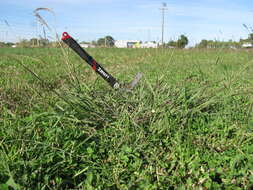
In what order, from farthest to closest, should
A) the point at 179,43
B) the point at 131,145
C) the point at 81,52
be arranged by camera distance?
the point at 179,43 < the point at 81,52 < the point at 131,145

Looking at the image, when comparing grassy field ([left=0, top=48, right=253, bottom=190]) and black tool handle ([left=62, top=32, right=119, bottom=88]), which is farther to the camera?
black tool handle ([left=62, top=32, right=119, bottom=88])

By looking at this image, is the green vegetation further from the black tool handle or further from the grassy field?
the black tool handle

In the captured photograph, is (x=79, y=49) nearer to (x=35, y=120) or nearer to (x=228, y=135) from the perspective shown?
(x=35, y=120)

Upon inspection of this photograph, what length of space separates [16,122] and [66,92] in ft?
1.58

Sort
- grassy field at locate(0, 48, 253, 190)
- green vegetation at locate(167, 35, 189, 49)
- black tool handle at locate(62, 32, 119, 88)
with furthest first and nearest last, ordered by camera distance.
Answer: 1. green vegetation at locate(167, 35, 189, 49)
2. black tool handle at locate(62, 32, 119, 88)
3. grassy field at locate(0, 48, 253, 190)

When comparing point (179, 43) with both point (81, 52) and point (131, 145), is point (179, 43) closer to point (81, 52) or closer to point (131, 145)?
point (81, 52)

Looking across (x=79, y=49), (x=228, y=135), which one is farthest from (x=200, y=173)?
(x=79, y=49)

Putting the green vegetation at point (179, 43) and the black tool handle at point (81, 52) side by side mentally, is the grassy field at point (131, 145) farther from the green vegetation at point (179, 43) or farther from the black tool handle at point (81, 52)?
the green vegetation at point (179, 43)

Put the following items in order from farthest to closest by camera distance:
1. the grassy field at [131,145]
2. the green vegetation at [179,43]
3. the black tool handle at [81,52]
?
the green vegetation at [179,43] → the black tool handle at [81,52] → the grassy field at [131,145]

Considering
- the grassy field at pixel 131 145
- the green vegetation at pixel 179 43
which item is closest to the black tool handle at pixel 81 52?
the grassy field at pixel 131 145

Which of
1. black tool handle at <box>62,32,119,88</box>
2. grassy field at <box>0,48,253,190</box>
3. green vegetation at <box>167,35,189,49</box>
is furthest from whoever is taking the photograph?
green vegetation at <box>167,35,189,49</box>

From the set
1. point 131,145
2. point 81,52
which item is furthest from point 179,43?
point 131,145

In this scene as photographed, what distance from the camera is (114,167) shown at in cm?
114

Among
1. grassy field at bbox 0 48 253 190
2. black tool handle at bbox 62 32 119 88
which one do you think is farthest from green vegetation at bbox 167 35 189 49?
black tool handle at bbox 62 32 119 88
